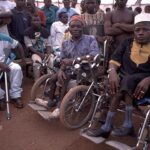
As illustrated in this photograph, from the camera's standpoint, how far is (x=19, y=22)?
6.74 metres

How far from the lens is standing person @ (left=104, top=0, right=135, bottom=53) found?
5418 millimetres

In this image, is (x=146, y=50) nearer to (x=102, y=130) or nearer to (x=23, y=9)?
(x=102, y=130)

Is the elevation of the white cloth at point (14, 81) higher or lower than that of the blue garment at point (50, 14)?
lower

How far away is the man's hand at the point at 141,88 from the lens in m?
3.68

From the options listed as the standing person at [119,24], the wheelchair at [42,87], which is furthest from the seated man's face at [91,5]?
the wheelchair at [42,87]

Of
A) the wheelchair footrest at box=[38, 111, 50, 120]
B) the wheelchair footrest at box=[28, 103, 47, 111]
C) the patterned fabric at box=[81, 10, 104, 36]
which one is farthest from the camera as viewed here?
the patterned fabric at box=[81, 10, 104, 36]

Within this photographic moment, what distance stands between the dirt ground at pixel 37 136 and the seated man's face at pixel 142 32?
135 cm

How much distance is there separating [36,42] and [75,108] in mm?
2759

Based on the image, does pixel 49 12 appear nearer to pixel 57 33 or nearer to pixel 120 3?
pixel 57 33

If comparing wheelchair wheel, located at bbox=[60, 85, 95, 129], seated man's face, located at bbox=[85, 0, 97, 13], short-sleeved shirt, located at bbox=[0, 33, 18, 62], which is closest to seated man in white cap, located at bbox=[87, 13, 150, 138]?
wheelchair wheel, located at bbox=[60, 85, 95, 129]

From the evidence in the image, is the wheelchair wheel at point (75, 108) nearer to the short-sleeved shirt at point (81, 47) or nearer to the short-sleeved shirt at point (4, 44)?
the short-sleeved shirt at point (81, 47)

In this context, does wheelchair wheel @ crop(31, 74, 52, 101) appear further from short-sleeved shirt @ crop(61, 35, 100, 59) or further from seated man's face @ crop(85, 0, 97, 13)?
seated man's face @ crop(85, 0, 97, 13)

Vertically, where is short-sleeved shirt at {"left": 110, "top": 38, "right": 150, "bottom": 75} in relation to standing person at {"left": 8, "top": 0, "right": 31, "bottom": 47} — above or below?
below

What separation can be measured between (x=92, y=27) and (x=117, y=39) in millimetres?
575
